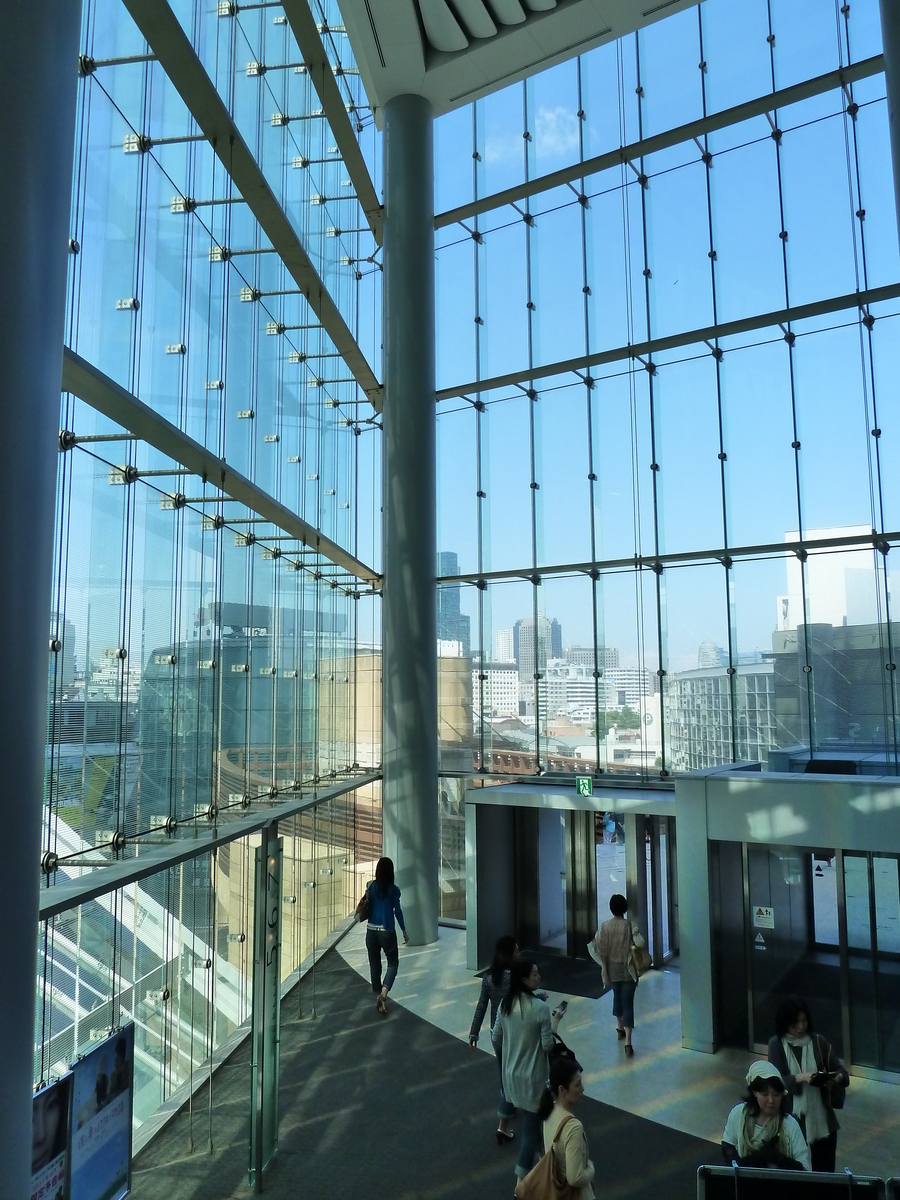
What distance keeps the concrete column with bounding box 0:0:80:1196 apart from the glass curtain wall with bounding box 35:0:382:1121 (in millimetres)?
1581

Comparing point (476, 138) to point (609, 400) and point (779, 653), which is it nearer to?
point (609, 400)

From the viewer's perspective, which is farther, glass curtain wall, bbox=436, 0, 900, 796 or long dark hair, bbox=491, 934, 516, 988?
glass curtain wall, bbox=436, 0, 900, 796

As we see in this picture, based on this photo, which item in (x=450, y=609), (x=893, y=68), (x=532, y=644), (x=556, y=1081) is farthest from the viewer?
(x=450, y=609)

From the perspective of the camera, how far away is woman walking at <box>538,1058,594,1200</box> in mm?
3908

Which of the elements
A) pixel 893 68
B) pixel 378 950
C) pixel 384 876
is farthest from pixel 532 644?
pixel 893 68

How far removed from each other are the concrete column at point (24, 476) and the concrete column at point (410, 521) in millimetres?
9224

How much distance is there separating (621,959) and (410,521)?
665 centimetres

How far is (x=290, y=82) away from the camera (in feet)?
31.7

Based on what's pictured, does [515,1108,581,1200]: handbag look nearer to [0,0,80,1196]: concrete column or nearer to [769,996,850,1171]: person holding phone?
[769,996,850,1171]: person holding phone

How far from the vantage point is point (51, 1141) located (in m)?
3.43

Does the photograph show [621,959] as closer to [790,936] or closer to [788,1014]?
[790,936]

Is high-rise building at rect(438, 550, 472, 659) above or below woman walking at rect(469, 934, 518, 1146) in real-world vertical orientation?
above

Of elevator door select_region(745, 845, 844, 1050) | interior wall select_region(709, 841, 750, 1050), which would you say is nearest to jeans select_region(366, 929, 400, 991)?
interior wall select_region(709, 841, 750, 1050)

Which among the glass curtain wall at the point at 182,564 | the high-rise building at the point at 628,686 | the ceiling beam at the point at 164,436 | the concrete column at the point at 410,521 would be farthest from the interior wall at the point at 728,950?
the ceiling beam at the point at 164,436
